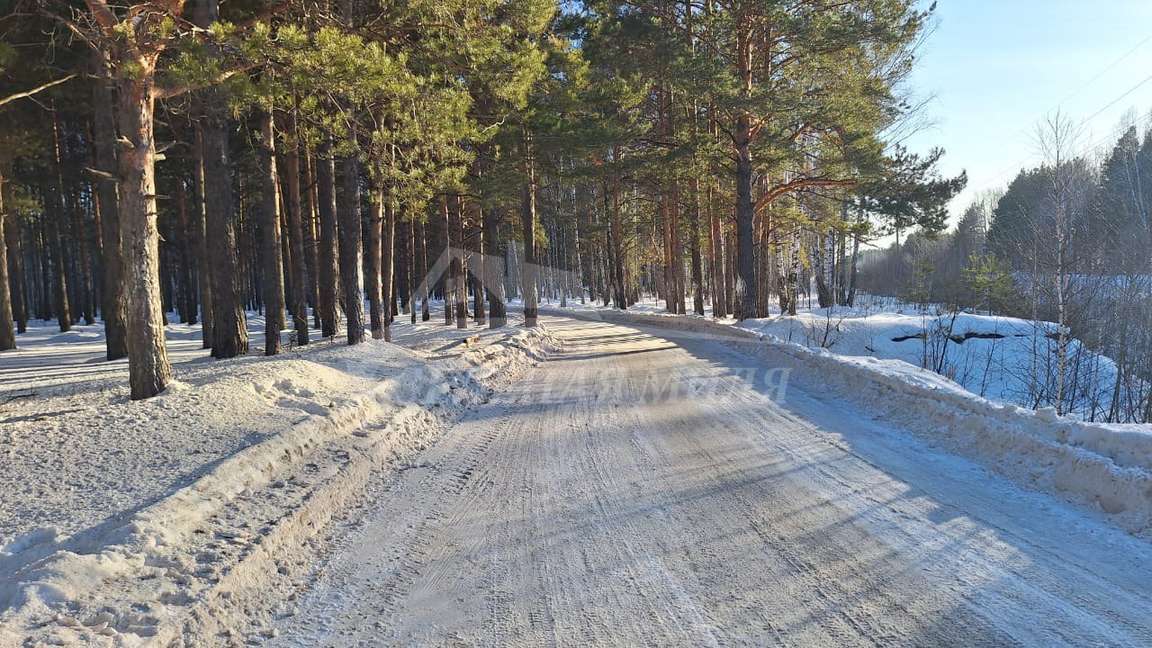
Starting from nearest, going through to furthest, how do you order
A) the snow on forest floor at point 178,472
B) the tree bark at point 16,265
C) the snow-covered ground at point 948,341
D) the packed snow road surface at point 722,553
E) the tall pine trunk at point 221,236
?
the packed snow road surface at point 722,553 → the snow on forest floor at point 178,472 → the tall pine trunk at point 221,236 → the snow-covered ground at point 948,341 → the tree bark at point 16,265

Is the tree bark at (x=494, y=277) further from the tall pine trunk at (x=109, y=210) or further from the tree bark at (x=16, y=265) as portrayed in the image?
the tree bark at (x=16, y=265)

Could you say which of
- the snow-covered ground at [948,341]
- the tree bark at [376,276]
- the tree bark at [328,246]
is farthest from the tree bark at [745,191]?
the tree bark at [328,246]

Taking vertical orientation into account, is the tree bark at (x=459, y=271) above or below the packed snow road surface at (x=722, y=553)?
above

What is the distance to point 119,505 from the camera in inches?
181

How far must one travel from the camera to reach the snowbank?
4605 mm

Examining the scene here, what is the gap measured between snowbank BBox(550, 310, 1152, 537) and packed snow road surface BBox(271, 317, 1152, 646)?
283 millimetres

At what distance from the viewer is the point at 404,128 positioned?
12.9 metres

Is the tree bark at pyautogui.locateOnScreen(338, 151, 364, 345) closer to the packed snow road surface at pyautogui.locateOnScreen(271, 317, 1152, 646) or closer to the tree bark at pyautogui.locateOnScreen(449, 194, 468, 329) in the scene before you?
the packed snow road surface at pyautogui.locateOnScreen(271, 317, 1152, 646)

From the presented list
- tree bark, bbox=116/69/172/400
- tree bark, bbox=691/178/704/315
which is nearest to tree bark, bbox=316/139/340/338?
tree bark, bbox=116/69/172/400

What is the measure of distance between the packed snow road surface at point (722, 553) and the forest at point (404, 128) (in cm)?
524

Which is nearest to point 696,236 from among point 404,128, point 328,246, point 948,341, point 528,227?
point 528,227

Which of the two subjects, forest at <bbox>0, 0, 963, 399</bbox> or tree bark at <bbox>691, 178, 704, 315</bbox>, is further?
tree bark at <bbox>691, 178, 704, 315</bbox>

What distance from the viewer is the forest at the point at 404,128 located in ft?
26.8

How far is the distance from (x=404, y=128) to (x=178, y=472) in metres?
9.21
